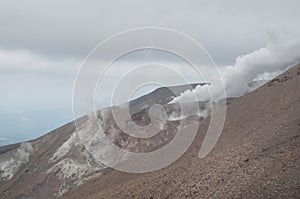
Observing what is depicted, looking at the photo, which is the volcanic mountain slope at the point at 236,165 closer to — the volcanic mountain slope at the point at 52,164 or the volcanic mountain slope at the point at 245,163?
the volcanic mountain slope at the point at 245,163

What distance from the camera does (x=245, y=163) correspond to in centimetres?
3584

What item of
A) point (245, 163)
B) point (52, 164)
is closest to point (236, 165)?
point (245, 163)

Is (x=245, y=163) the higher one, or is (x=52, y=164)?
(x=52, y=164)

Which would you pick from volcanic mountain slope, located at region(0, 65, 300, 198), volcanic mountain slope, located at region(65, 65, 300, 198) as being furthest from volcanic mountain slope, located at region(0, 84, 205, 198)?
volcanic mountain slope, located at region(65, 65, 300, 198)

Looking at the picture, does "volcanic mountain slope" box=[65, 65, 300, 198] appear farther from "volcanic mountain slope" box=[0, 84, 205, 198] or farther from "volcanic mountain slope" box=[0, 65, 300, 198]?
"volcanic mountain slope" box=[0, 84, 205, 198]

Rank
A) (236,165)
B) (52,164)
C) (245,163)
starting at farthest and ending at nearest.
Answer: (52,164) → (236,165) → (245,163)

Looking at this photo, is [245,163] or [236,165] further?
[236,165]

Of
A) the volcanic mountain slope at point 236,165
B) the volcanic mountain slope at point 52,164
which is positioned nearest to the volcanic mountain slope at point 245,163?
the volcanic mountain slope at point 236,165

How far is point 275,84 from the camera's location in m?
62.7

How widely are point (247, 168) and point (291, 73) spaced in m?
37.2

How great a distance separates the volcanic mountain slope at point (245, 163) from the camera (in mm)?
30750

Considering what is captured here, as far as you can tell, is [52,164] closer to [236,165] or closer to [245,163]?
[236,165]

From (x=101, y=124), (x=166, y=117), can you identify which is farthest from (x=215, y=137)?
(x=101, y=124)

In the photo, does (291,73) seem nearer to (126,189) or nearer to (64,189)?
(126,189)
